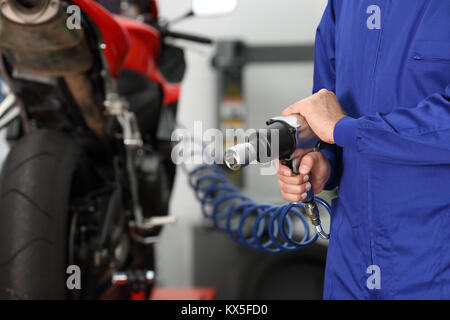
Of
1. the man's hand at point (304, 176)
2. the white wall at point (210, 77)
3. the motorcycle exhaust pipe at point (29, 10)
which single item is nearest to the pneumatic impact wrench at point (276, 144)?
the man's hand at point (304, 176)

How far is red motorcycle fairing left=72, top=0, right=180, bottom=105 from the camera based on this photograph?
0.98 meters

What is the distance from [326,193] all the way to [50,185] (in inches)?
24.6

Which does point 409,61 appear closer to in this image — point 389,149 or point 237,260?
point 389,149

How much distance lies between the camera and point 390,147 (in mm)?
624

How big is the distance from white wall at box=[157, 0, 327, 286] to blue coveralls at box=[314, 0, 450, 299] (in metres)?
1.90

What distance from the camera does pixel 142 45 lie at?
1551 mm

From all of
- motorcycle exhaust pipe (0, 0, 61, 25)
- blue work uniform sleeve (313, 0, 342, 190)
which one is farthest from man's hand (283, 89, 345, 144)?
motorcycle exhaust pipe (0, 0, 61, 25)

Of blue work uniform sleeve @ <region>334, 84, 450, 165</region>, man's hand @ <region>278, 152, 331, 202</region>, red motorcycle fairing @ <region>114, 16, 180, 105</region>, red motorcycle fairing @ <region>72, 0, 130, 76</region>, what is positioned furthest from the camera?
red motorcycle fairing @ <region>114, 16, 180, 105</region>

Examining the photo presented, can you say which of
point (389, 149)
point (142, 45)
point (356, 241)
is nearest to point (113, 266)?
point (142, 45)

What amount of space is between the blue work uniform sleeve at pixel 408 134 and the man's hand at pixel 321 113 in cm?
3

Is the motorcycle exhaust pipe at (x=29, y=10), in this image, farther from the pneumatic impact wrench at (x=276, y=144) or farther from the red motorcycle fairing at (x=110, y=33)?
the pneumatic impact wrench at (x=276, y=144)

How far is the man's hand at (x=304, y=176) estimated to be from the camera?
74 cm

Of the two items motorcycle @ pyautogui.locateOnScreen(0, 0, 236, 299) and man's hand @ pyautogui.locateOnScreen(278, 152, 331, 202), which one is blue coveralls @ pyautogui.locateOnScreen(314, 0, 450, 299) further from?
motorcycle @ pyautogui.locateOnScreen(0, 0, 236, 299)

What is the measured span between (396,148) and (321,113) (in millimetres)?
129
